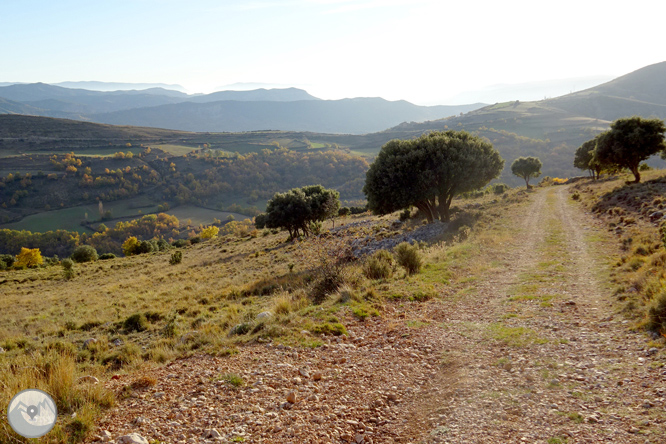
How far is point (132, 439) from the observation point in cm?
409

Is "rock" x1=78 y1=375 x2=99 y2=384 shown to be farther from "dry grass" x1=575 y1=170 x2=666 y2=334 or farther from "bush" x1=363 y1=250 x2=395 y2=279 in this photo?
"dry grass" x1=575 y1=170 x2=666 y2=334

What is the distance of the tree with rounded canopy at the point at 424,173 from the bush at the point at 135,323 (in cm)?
1913

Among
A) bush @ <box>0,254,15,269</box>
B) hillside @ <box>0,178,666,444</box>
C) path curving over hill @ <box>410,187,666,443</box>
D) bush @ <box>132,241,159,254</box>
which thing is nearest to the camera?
path curving over hill @ <box>410,187,666,443</box>

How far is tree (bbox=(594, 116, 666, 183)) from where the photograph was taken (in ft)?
104

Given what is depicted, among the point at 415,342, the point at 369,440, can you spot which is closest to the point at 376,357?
the point at 415,342

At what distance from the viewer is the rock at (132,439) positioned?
13.4 feet

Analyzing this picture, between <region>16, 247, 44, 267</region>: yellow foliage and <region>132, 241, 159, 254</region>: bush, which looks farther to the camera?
<region>132, 241, 159, 254</region>: bush

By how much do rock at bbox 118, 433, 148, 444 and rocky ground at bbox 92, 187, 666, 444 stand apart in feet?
0.48

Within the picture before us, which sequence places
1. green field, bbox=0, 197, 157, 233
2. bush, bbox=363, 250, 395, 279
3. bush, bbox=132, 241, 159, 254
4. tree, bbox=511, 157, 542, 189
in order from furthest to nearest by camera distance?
green field, bbox=0, 197, 157, 233, bush, bbox=132, 241, 159, 254, tree, bbox=511, 157, 542, 189, bush, bbox=363, 250, 395, 279

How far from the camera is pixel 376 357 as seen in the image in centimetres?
688

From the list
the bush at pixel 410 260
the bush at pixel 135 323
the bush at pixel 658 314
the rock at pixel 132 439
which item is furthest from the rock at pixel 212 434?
the bush at pixel 135 323

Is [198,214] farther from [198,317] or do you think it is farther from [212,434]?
[212,434]

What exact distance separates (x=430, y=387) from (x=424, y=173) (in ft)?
75.8

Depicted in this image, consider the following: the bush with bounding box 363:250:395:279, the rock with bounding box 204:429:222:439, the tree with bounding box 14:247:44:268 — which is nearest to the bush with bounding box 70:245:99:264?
the tree with bounding box 14:247:44:268
